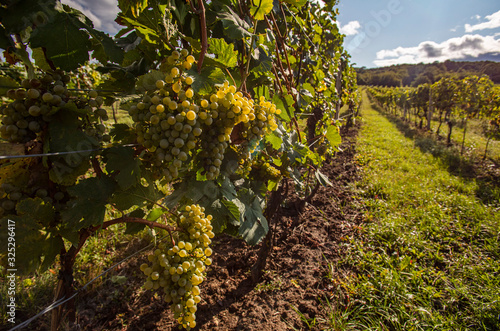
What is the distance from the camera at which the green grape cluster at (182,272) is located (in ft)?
3.04

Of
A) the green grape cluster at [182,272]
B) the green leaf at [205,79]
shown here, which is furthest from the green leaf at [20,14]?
the green grape cluster at [182,272]

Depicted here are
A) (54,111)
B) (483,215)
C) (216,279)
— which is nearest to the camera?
(54,111)

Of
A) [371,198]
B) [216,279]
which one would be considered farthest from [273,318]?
[371,198]

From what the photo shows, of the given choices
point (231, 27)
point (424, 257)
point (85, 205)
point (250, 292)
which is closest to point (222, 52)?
point (231, 27)

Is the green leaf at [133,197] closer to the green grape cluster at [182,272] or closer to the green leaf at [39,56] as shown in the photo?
the green grape cluster at [182,272]

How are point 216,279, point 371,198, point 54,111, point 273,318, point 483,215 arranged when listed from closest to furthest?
point 54,111 < point 273,318 < point 216,279 < point 483,215 < point 371,198

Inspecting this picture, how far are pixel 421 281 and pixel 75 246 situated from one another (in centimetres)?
338

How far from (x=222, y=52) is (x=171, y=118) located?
1.38ft

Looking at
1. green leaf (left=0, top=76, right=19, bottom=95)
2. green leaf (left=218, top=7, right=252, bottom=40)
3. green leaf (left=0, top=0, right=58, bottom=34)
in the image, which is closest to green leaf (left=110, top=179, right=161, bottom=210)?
green leaf (left=0, top=76, right=19, bottom=95)

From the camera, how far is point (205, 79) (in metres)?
0.93

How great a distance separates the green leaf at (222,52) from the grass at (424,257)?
2.32 m

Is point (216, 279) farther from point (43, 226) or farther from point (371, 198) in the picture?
point (371, 198)

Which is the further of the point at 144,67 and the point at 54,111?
the point at 144,67

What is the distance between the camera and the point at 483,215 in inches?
163
